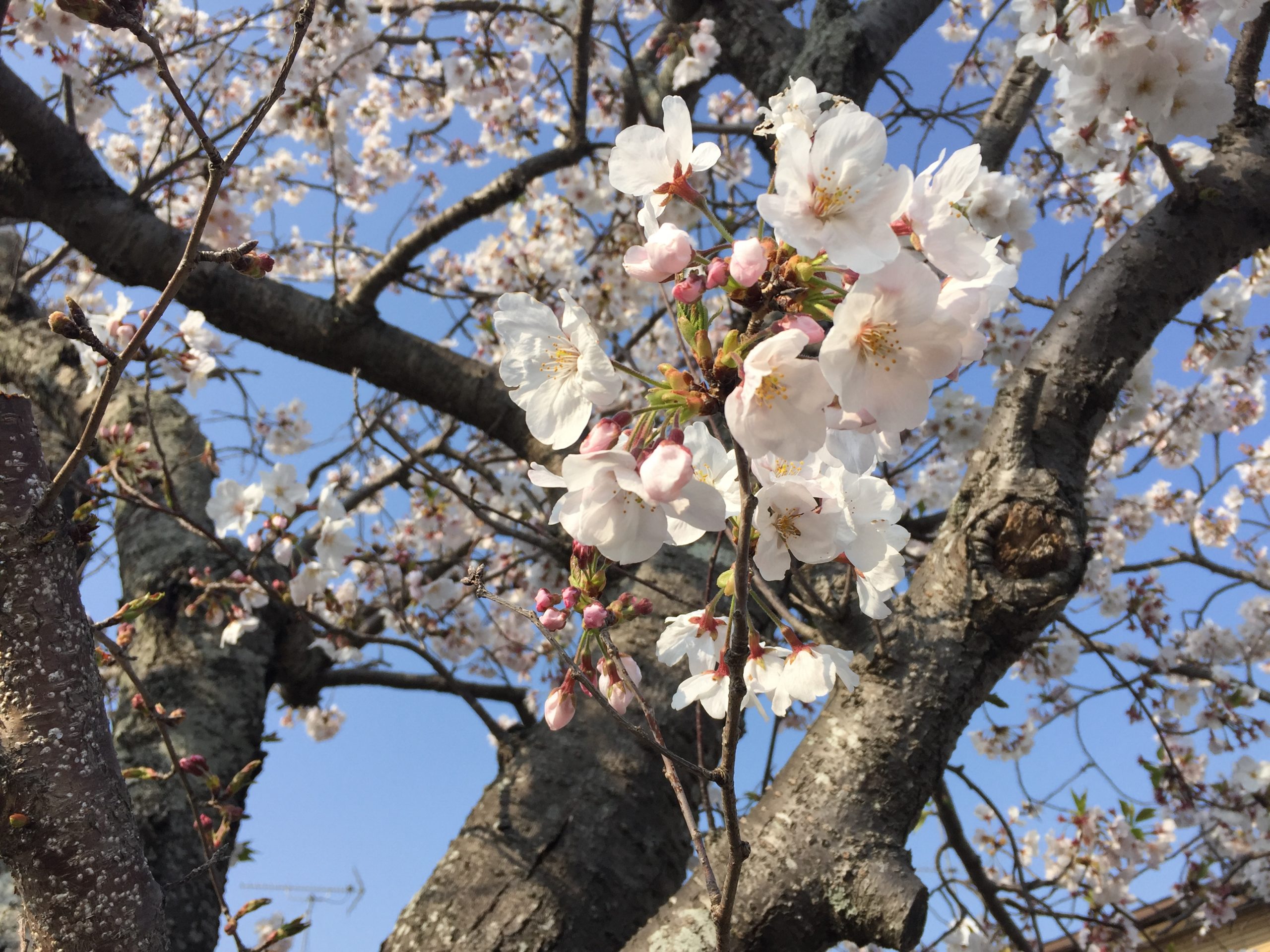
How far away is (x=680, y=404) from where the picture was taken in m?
0.72

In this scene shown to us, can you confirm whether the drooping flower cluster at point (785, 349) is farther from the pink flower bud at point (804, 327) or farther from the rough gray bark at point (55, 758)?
the rough gray bark at point (55, 758)

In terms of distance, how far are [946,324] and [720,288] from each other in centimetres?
21

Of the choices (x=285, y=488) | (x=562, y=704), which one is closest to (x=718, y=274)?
(x=562, y=704)

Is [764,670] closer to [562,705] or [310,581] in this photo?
[562,705]

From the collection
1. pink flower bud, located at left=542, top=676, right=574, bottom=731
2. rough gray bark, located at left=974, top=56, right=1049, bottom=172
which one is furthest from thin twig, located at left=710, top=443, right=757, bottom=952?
rough gray bark, located at left=974, top=56, right=1049, bottom=172

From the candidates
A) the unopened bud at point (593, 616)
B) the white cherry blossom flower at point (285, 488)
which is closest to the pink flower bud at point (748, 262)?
the unopened bud at point (593, 616)

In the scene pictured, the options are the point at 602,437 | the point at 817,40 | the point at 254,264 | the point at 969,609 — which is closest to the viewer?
the point at 602,437

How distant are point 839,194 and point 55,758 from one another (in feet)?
4.08

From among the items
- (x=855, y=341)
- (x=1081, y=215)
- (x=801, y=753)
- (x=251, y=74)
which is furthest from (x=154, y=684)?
(x=1081, y=215)

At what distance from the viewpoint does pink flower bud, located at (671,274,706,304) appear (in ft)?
2.35

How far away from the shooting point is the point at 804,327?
2.19 ft

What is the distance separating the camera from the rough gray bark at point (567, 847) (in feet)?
5.21

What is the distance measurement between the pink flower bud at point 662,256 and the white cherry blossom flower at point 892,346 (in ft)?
0.51

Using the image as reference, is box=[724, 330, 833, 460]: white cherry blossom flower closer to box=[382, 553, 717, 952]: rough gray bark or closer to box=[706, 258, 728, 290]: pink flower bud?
box=[706, 258, 728, 290]: pink flower bud
